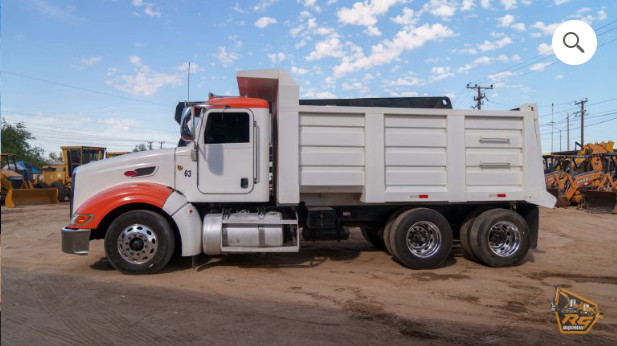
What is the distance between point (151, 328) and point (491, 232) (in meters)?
5.70

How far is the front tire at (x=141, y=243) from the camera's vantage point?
6.19 metres

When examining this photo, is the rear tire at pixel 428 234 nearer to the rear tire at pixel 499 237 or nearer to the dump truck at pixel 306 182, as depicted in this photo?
the dump truck at pixel 306 182

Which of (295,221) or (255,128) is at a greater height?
(255,128)

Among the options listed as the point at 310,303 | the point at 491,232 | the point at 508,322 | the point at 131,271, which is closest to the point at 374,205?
the point at 491,232

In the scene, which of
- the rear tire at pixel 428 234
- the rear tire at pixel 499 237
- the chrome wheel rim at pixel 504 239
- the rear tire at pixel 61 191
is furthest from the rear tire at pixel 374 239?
the rear tire at pixel 61 191

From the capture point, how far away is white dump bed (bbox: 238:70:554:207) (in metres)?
6.59

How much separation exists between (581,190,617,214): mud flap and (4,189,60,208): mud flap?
78.2 ft

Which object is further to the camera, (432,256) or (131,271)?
(432,256)

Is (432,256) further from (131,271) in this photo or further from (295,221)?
(131,271)

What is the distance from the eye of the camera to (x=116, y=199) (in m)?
6.19

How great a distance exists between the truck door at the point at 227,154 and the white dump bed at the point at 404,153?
53 centimetres

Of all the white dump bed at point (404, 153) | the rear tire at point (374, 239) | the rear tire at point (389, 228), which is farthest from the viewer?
the rear tire at point (374, 239)

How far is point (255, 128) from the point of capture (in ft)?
22.0

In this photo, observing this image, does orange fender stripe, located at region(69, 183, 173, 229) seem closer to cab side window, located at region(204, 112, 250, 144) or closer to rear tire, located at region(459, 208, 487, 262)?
cab side window, located at region(204, 112, 250, 144)
